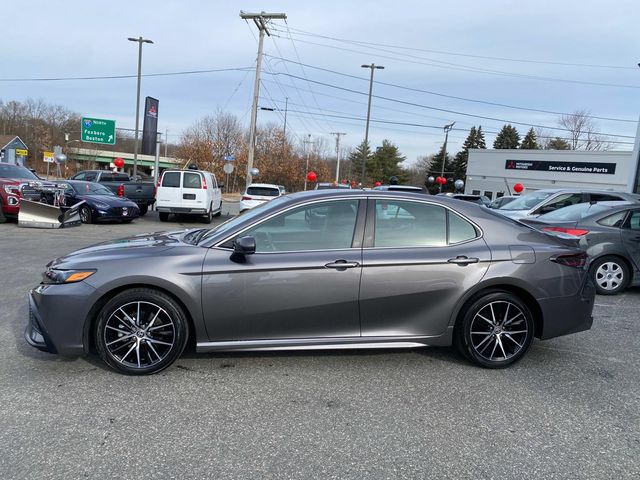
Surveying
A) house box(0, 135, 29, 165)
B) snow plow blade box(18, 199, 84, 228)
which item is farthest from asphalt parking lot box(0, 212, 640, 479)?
house box(0, 135, 29, 165)

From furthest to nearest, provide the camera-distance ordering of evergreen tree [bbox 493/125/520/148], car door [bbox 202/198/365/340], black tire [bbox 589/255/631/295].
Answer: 1. evergreen tree [bbox 493/125/520/148]
2. black tire [bbox 589/255/631/295]
3. car door [bbox 202/198/365/340]

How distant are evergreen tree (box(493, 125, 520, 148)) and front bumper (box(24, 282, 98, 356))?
281 ft

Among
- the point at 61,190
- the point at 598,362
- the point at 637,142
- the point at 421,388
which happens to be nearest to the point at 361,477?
the point at 421,388

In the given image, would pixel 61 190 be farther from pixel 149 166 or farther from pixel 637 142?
pixel 149 166

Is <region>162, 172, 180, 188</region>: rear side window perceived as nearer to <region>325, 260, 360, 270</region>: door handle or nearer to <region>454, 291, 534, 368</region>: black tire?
→ <region>325, 260, 360, 270</region>: door handle

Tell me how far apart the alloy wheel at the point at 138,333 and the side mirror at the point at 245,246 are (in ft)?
2.49

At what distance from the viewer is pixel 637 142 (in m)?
18.2

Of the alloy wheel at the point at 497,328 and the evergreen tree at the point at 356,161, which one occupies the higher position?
the evergreen tree at the point at 356,161

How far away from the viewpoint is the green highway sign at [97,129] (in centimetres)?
3644

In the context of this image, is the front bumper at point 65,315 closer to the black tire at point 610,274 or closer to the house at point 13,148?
the black tire at point 610,274

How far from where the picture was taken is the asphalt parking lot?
2682 millimetres

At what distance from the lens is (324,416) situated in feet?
10.6

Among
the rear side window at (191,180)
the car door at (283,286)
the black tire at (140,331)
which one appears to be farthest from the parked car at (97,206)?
the car door at (283,286)

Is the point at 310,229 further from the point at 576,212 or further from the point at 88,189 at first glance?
the point at 88,189
